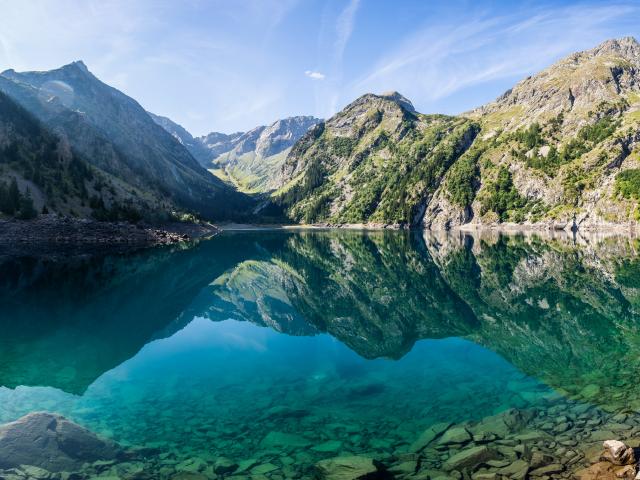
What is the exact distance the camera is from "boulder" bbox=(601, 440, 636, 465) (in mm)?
13125

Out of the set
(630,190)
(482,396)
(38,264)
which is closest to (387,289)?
(482,396)

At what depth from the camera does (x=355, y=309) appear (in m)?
42.5

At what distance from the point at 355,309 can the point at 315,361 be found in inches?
610

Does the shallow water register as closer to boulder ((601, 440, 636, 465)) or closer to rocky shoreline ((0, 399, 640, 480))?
rocky shoreline ((0, 399, 640, 480))

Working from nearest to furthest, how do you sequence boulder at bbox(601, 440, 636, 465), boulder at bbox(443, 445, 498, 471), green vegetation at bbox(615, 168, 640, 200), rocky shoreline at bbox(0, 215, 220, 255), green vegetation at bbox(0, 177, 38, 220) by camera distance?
boulder at bbox(601, 440, 636, 465) → boulder at bbox(443, 445, 498, 471) → rocky shoreline at bbox(0, 215, 220, 255) → green vegetation at bbox(0, 177, 38, 220) → green vegetation at bbox(615, 168, 640, 200)

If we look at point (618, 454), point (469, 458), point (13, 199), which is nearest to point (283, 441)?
point (469, 458)

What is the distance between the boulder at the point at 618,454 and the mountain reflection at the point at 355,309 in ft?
18.6

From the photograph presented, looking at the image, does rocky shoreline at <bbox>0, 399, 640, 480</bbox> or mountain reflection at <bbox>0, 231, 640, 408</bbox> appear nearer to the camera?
rocky shoreline at <bbox>0, 399, 640, 480</bbox>

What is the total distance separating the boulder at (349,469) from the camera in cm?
1366

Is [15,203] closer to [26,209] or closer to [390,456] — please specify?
[26,209]

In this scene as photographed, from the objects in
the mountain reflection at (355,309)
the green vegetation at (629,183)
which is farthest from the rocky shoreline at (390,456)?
the green vegetation at (629,183)

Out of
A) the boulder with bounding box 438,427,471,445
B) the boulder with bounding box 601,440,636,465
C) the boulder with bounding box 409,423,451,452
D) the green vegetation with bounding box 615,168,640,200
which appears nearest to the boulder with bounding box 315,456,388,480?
the boulder with bounding box 409,423,451,452

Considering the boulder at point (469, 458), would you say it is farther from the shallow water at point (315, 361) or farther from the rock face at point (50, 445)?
the rock face at point (50, 445)

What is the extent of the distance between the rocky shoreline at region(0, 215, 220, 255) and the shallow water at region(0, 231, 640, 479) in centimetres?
4170
